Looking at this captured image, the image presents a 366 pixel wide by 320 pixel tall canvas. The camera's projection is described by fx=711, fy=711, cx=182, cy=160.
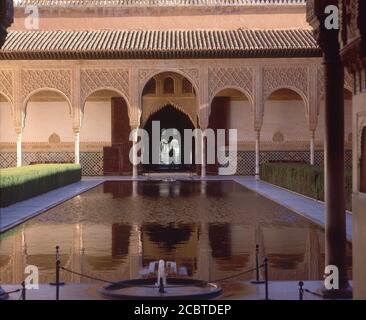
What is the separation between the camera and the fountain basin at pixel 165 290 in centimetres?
602

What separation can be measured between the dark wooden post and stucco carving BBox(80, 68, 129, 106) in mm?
20575

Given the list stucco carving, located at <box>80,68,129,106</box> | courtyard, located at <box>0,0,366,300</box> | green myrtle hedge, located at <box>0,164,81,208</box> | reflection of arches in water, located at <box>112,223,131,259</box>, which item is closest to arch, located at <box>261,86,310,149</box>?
courtyard, located at <box>0,0,366,300</box>

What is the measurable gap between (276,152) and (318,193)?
12956 mm

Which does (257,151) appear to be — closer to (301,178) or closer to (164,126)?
(164,126)

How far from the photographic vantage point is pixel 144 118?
29641 mm

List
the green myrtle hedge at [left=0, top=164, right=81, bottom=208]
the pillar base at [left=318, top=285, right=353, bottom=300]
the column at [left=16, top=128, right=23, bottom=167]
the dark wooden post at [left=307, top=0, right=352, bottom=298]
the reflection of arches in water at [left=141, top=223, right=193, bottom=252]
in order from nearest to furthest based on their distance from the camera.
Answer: the pillar base at [left=318, top=285, right=353, bottom=300] < the dark wooden post at [left=307, top=0, right=352, bottom=298] < the reflection of arches in water at [left=141, top=223, right=193, bottom=252] < the green myrtle hedge at [left=0, top=164, right=81, bottom=208] < the column at [left=16, top=128, right=23, bottom=167]

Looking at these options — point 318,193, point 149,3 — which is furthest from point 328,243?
point 149,3

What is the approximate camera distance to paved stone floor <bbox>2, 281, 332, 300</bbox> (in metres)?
6.26

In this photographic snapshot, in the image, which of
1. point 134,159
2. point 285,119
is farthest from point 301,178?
point 285,119

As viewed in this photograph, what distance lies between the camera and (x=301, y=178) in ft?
61.7

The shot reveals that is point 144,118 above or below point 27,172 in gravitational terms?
above

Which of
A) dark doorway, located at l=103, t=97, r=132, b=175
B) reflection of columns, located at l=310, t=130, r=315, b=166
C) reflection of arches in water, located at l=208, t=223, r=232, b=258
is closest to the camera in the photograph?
reflection of arches in water, located at l=208, t=223, r=232, b=258

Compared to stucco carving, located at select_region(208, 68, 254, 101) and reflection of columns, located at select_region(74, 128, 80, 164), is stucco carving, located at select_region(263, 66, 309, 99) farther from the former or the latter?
reflection of columns, located at select_region(74, 128, 80, 164)
